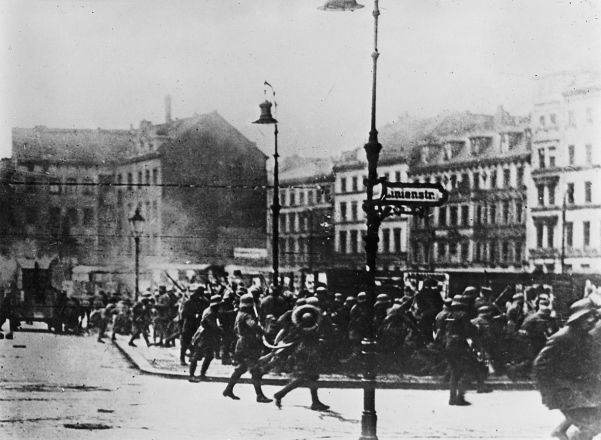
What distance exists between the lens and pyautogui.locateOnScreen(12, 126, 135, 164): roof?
1462 cm

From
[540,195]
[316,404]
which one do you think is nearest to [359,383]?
[316,404]

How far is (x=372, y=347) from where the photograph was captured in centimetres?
1162

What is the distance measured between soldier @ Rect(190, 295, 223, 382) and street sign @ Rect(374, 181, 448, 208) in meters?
4.95

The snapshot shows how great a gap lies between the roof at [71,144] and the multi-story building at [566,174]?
6693 mm

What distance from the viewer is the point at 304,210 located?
16172 mm

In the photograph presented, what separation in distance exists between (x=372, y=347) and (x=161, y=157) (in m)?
5.70

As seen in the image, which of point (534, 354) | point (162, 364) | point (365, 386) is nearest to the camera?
point (365, 386)

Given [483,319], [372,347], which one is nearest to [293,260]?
[483,319]

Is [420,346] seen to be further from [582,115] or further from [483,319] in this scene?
[582,115]

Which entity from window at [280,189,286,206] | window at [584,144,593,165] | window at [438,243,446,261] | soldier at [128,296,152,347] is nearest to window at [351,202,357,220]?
window at [280,189,286,206]

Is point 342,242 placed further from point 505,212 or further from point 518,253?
point 518,253

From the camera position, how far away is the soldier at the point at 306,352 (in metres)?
14.0

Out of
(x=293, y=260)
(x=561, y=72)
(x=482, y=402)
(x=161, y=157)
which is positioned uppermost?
(x=561, y=72)

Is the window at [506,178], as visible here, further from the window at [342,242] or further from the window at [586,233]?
the window at [342,242]
